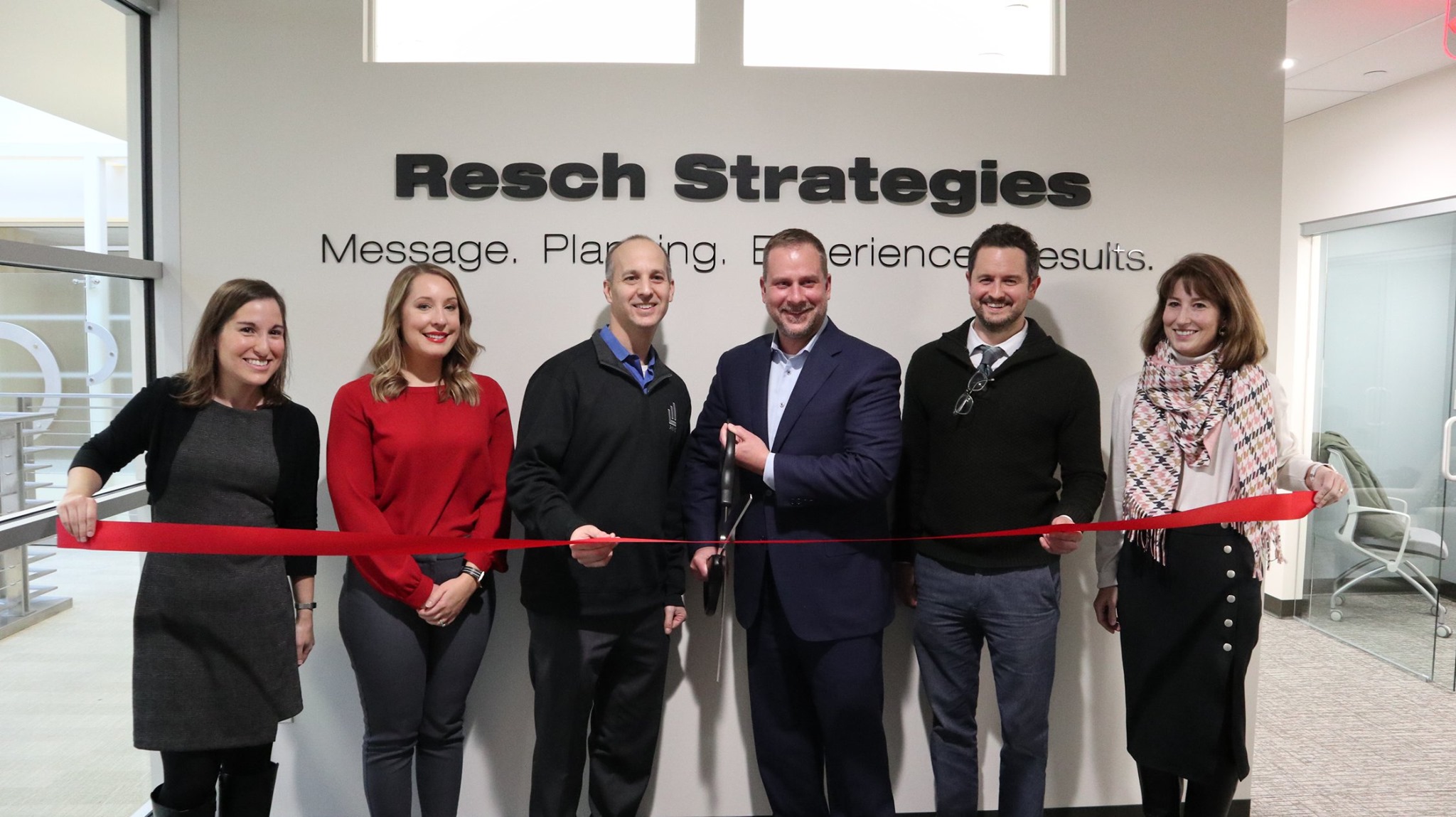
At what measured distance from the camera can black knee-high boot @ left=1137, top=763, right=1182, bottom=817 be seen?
2.66 metres

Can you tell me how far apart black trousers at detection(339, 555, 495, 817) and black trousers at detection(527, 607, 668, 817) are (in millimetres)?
217

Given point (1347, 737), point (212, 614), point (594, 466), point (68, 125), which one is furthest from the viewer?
point (1347, 737)

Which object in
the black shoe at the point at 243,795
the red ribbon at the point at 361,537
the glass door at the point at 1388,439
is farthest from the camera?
the glass door at the point at 1388,439

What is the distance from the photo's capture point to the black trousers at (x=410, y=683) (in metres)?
2.50

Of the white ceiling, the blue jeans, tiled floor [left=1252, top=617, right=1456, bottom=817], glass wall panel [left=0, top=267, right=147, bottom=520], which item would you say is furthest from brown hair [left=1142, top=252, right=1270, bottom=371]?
glass wall panel [left=0, top=267, right=147, bottom=520]

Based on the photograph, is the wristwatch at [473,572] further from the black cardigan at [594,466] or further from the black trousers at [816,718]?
the black trousers at [816,718]

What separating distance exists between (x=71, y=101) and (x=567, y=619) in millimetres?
2173

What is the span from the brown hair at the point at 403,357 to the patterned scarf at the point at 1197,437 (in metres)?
1.94

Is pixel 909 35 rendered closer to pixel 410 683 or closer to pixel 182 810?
pixel 410 683

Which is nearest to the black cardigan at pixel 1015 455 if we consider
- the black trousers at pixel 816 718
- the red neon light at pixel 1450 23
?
the black trousers at pixel 816 718

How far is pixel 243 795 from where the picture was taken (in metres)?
2.36

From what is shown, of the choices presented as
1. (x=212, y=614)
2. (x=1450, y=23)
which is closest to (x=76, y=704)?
(x=212, y=614)

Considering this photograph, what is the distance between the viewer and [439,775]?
8.54 feet

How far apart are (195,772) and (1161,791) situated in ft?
8.72
